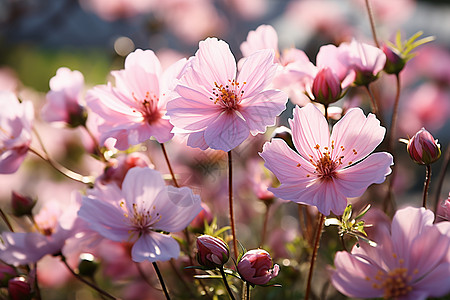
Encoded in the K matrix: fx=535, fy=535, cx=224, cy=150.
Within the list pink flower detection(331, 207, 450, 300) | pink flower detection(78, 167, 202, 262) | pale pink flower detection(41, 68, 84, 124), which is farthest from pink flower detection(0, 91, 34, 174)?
pink flower detection(331, 207, 450, 300)

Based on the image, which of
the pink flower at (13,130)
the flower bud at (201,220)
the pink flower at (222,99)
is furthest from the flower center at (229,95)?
the pink flower at (13,130)

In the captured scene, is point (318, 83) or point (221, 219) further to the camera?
point (221, 219)

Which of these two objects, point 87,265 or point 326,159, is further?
point 87,265

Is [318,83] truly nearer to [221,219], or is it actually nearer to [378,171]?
[378,171]

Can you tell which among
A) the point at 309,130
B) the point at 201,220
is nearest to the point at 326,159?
the point at 309,130

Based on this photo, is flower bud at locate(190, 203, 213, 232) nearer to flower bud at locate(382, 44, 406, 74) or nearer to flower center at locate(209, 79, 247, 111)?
flower center at locate(209, 79, 247, 111)

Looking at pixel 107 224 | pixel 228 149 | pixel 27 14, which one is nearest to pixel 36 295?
pixel 107 224

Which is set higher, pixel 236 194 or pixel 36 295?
pixel 36 295

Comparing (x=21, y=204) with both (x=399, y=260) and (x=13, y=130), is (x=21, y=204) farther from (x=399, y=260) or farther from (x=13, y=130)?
(x=399, y=260)
